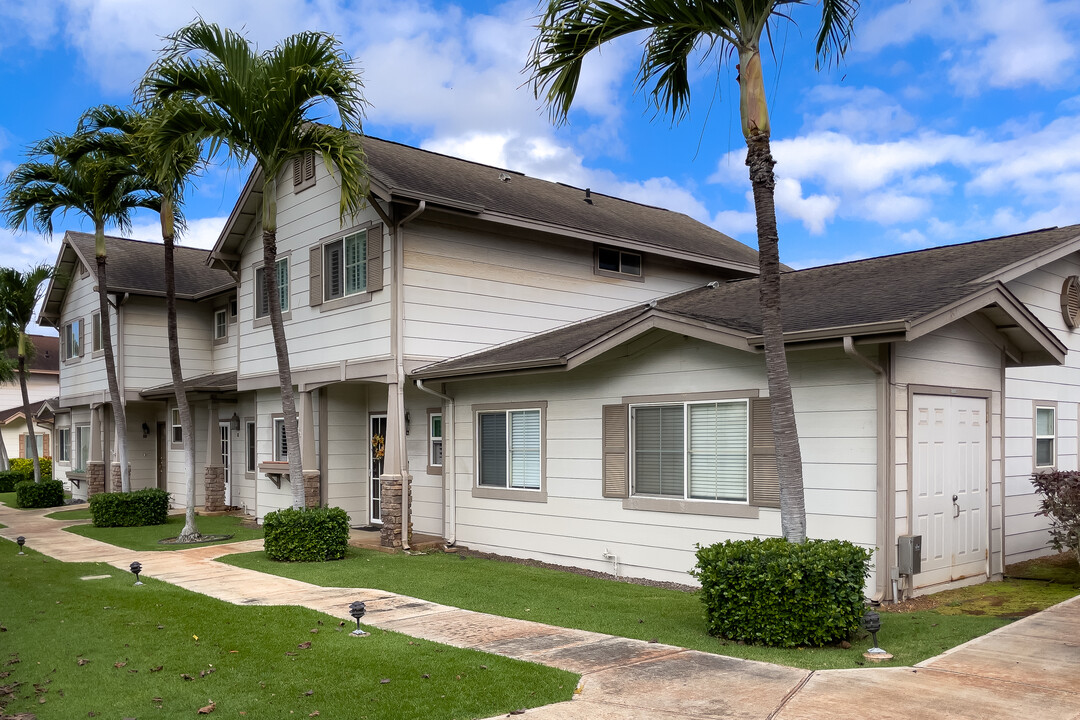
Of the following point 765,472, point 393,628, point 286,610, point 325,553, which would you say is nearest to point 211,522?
point 325,553

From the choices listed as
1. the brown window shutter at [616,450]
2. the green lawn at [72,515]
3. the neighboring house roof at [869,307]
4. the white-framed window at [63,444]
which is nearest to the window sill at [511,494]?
the brown window shutter at [616,450]

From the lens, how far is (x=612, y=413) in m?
11.8

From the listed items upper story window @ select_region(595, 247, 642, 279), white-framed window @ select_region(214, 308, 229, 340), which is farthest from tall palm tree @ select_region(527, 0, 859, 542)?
white-framed window @ select_region(214, 308, 229, 340)

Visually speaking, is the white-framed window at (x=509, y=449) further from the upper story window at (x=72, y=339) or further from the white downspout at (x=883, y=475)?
the upper story window at (x=72, y=339)

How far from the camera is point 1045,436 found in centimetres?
1311

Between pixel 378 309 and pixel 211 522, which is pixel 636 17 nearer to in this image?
pixel 378 309

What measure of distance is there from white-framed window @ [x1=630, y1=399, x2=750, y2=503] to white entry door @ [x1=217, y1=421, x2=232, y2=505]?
13.9m

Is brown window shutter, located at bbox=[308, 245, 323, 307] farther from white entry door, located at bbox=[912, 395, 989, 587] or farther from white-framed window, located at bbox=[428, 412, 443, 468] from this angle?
Answer: white entry door, located at bbox=[912, 395, 989, 587]

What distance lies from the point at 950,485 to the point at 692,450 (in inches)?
116

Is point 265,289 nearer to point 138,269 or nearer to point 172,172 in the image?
point 172,172

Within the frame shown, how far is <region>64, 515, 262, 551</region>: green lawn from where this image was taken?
52.0ft

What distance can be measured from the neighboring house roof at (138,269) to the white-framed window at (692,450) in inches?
543

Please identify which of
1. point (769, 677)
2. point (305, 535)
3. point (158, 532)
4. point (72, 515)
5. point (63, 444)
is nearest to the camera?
point (769, 677)

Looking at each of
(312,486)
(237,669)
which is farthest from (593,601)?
(312,486)
